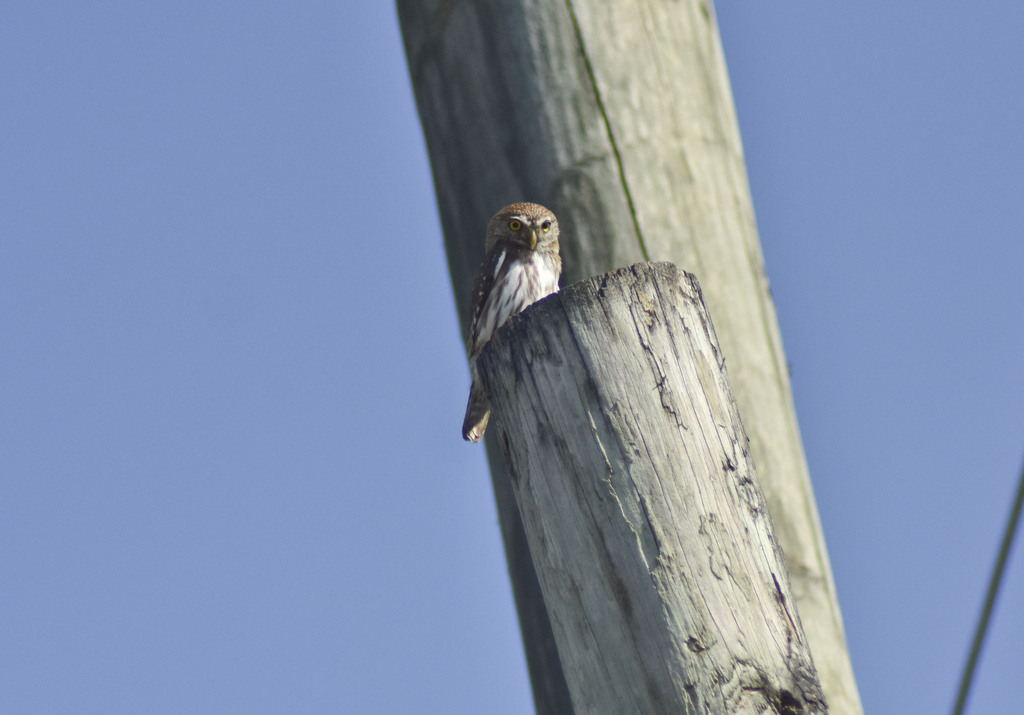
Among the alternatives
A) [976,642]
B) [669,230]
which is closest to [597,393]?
[976,642]

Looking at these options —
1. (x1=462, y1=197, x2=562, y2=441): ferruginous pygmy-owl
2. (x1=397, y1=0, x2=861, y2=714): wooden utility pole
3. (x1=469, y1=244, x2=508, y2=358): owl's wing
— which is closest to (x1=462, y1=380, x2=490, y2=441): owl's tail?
(x1=462, y1=197, x2=562, y2=441): ferruginous pygmy-owl

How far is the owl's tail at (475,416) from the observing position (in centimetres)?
527

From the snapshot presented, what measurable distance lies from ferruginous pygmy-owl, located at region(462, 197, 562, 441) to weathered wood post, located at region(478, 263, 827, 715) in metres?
1.49

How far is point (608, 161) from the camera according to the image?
3486 mm

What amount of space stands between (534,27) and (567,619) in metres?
2.22

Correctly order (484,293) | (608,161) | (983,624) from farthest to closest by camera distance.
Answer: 1. (484,293)
2. (608,161)
3. (983,624)

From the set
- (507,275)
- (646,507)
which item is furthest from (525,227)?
(646,507)

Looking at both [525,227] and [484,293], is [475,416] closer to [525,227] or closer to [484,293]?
[484,293]

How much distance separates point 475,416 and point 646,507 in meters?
3.33

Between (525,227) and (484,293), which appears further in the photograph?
(484,293)

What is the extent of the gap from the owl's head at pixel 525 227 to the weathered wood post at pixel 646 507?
1.40m

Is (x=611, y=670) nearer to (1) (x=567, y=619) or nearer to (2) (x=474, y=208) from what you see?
(1) (x=567, y=619)

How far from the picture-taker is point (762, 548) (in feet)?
6.89

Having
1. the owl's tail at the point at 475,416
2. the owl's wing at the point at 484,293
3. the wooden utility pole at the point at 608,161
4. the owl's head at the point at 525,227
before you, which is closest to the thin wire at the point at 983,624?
the wooden utility pole at the point at 608,161
